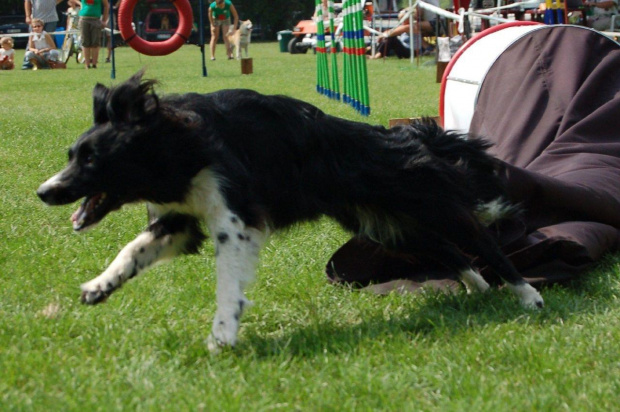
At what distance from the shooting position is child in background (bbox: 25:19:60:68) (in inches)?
886

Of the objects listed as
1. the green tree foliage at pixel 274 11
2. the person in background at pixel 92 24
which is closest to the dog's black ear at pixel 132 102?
the person in background at pixel 92 24

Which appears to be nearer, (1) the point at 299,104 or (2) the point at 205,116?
(2) the point at 205,116

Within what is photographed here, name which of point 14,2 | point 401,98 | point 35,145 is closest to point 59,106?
point 35,145

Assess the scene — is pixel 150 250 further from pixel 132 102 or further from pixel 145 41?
pixel 145 41

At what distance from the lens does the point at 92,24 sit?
2012 cm

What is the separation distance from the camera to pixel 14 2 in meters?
41.2

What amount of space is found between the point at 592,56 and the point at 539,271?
1914 mm

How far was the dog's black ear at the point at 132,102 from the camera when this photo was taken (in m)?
3.32

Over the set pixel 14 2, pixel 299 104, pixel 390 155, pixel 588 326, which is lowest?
pixel 588 326

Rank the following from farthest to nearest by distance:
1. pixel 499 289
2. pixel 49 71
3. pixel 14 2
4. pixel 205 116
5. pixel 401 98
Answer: pixel 14 2 < pixel 49 71 < pixel 401 98 < pixel 499 289 < pixel 205 116

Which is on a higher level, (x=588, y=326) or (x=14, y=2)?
(x=14, y=2)

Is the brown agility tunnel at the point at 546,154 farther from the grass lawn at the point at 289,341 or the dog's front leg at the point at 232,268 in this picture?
the dog's front leg at the point at 232,268

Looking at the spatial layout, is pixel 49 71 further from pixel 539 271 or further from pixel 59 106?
pixel 539 271

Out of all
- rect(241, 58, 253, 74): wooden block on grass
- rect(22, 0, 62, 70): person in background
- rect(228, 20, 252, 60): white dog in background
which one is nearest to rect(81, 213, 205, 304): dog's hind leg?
rect(241, 58, 253, 74): wooden block on grass
